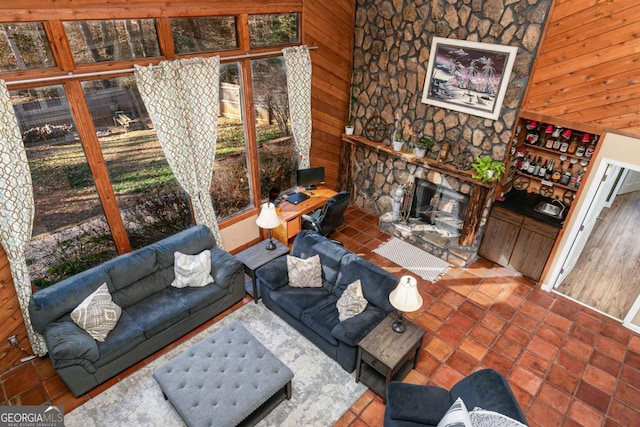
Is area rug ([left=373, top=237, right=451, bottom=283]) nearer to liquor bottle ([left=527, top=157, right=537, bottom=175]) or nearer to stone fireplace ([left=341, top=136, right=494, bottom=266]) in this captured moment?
stone fireplace ([left=341, top=136, right=494, bottom=266])

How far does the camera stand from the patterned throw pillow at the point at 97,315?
13.5 ft

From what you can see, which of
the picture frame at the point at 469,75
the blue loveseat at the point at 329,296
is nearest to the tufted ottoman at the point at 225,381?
the blue loveseat at the point at 329,296

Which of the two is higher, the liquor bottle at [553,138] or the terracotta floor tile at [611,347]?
the liquor bottle at [553,138]

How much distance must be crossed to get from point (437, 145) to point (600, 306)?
3.27 m

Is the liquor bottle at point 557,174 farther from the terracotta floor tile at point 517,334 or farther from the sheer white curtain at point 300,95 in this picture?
the sheer white curtain at point 300,95

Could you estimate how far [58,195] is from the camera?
4.29 m

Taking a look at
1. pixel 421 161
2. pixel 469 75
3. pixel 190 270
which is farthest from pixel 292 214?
pixel 469 75

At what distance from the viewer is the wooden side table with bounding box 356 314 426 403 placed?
3.91 metres

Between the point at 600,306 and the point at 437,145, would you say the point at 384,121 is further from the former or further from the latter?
the point at 600,306

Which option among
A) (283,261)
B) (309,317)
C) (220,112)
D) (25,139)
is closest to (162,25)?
(220,112)

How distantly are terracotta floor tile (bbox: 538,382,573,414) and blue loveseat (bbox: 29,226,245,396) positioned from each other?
3.82m

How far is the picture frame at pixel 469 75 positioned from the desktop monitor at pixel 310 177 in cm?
218

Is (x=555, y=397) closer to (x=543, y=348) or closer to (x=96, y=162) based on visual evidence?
(x=543, y=348)

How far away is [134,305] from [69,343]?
2.84 ft
